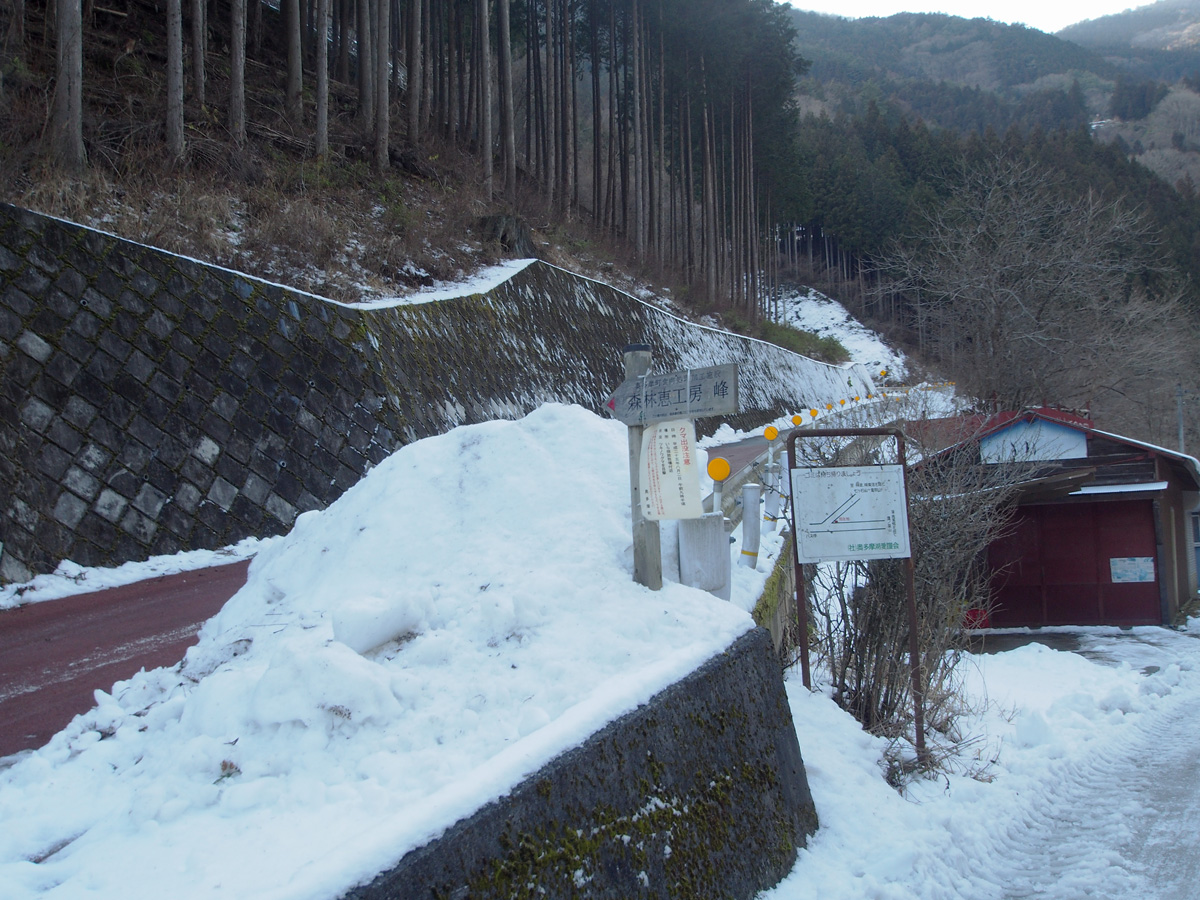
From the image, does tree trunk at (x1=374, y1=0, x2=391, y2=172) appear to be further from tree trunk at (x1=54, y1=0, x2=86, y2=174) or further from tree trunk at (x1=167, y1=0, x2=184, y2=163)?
tree trunk at (x1=54, y1=0, x2=86, y2=174)

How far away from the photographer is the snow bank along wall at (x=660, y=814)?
2246mm

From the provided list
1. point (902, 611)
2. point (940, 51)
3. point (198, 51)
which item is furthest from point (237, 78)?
point (940, 51)

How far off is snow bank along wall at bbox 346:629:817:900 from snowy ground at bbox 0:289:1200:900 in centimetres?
8

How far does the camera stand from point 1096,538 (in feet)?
53.1

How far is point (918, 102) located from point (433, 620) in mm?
133052

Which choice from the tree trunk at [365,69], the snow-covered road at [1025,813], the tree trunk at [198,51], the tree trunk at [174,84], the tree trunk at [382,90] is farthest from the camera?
the tree trunk at [365,69]

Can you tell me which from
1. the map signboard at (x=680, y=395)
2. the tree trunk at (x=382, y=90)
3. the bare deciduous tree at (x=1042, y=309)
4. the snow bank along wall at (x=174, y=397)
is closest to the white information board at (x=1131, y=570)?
the bare deciduous tree at (x=1042, y=309)

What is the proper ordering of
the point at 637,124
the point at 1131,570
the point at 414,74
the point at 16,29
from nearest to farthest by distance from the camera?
the point at 16,29 → the point at 1131,570 → the point at 414,74 → the point at 637,124

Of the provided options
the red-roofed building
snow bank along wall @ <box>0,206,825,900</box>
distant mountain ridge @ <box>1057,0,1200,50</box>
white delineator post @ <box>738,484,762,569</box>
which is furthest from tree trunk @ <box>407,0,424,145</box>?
distant mountain ridge @ <box>1057,0,1200,50</box>

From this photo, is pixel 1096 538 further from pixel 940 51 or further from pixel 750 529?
pixel 940 51

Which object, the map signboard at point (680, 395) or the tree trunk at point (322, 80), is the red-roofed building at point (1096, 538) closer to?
the map signboard at point (680, 395)

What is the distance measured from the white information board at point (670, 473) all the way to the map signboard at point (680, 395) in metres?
0.09

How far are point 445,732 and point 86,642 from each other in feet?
12.4

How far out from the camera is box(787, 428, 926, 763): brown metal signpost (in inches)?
204
